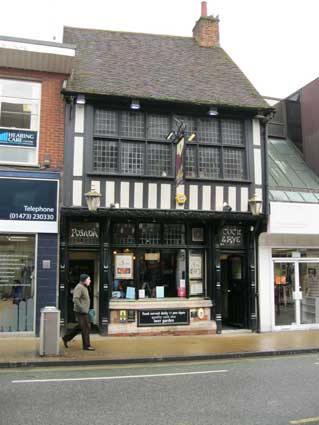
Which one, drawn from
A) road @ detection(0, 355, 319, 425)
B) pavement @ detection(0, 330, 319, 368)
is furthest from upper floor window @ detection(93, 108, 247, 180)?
road @ detection(0, 355, 319, 425)

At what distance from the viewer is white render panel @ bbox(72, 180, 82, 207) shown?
12.9 meters

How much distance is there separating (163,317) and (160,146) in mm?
4883

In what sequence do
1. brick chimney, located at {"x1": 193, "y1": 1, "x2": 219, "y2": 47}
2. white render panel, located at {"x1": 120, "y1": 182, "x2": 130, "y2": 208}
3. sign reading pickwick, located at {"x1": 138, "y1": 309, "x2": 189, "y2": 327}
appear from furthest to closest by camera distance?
brick chimney, located at {"x1": 193, "y1": 1, "x2": 219, "y2": 47} → white render panel, located at {"x1": 120, "y1": 182, "x2": 130, "y2": 208} → sign reading pickwick, located at {"x1": 138, "y1": 309, "x2": 189, "y2": 327}

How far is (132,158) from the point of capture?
13609 mm

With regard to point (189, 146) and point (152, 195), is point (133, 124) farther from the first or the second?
point (152, 195)

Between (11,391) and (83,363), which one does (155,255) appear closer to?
(83,363)

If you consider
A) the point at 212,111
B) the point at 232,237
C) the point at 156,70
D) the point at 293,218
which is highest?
the point at 156,70

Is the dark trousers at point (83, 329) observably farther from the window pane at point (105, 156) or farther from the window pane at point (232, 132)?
the window pane at point (232, 132)

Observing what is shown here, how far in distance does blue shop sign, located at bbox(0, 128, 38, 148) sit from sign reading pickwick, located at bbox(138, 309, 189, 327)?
5.53m

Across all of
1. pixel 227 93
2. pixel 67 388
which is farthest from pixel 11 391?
pixel 227 93

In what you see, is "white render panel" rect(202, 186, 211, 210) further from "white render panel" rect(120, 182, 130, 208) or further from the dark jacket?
the dark jacket

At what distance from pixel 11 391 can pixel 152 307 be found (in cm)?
649

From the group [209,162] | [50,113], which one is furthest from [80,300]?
[209,162]

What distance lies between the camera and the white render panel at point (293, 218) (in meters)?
14.2
